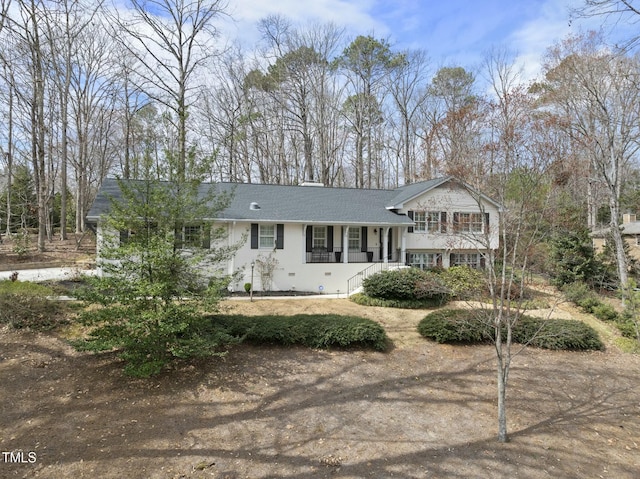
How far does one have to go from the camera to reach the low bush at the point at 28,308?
8.33 m

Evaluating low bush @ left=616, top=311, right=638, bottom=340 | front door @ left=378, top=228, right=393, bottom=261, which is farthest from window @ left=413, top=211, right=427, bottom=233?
low bush @ left=616, top=311, right=638, bottom=340

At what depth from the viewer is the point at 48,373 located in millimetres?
6781

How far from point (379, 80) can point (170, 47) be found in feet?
58.7

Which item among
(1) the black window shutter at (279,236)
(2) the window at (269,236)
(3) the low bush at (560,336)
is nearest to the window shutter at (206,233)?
(2) the window at (269,236)

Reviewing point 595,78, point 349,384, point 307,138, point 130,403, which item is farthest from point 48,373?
point 307,138

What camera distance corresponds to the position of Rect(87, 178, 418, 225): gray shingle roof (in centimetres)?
1500

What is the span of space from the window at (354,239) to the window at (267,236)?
159 inches

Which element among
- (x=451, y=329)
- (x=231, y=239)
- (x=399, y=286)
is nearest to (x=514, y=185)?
(x=451, y=329)

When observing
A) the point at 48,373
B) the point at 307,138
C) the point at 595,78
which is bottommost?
the point at 48,373

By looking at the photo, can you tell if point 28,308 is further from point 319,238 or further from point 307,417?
point 319,238

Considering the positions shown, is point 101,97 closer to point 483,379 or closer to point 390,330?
point 390,330

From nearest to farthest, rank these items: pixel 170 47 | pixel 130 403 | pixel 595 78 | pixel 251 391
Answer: pixel 130 403
pixel 251 391
pixel 595 78
pixel 170 47

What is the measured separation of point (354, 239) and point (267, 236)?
456 centimetres

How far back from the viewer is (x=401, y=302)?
13172 millimetres
